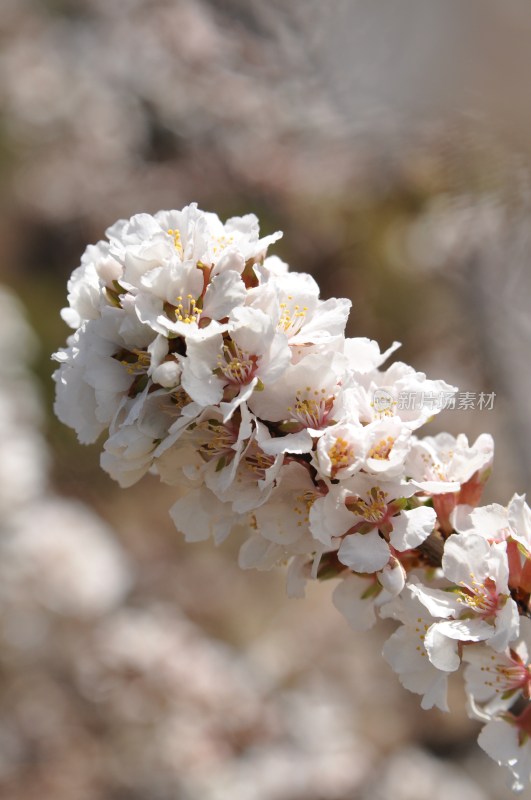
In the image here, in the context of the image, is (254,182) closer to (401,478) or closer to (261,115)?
(261,115)

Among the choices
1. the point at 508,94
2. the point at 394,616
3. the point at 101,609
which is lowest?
the point at 101,609

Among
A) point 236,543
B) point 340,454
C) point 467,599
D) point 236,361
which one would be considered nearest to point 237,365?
point 236,361

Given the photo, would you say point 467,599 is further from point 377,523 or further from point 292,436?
point 292,436

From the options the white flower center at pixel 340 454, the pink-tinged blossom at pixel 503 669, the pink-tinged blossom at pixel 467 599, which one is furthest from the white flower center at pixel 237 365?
the pink-tinged blossom at pixel 503 669

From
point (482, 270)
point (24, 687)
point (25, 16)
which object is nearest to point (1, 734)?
point (24, 687)

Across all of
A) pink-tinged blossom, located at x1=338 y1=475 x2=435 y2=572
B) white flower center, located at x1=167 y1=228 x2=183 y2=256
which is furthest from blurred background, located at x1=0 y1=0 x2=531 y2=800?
pink-tinged blossom, located at x1=338 y1=475 x2=435 y2=572

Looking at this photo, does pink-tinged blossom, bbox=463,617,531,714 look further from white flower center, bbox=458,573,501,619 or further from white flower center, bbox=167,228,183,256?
white flower center, bbox=167,228,183,256
